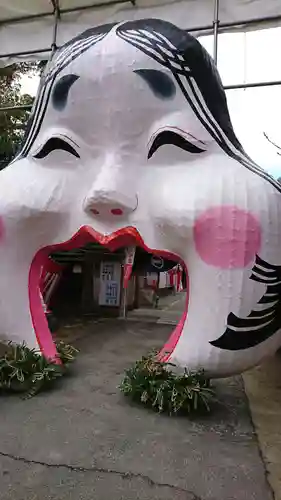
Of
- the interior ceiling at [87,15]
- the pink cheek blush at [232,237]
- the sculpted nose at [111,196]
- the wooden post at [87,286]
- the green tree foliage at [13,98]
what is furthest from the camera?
the green tree foliage at [13,98]

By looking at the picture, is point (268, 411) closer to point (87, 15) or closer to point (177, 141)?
point (177, 141)

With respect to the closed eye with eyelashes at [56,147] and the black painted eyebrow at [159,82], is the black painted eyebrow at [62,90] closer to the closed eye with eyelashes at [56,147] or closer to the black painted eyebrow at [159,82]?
the closed eye with eyelashes at [56,147]

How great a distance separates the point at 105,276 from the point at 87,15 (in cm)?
526

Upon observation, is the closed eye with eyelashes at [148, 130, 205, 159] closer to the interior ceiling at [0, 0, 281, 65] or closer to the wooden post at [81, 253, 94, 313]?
the interior ceiling at [0, 0, 281, 65]

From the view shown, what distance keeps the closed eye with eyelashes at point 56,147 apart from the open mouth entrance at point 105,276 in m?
0.68

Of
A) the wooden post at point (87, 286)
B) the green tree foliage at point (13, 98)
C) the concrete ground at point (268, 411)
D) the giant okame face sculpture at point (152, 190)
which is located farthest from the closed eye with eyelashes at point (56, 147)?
the green tree foliage at point (13, 98)

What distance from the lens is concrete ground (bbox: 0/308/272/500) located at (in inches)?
109

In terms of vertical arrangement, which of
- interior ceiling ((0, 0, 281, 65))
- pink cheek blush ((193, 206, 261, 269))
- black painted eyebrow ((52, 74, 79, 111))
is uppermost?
interior ceiling ((0, 0, 281, 65))

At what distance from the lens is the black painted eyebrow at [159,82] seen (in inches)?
163

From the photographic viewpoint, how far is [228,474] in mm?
2994

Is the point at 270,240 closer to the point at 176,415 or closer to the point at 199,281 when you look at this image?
the point at 199,281

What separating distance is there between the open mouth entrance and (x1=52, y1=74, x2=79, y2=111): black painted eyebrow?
108 centimetres

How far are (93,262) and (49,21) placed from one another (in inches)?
206

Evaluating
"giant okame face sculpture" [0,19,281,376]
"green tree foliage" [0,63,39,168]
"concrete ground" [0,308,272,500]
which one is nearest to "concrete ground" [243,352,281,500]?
"concrete ground" [0,308,272,500]
